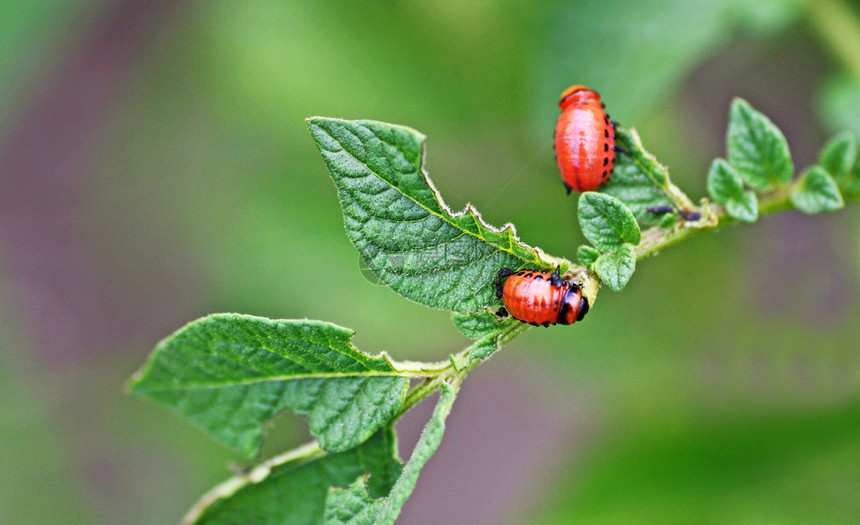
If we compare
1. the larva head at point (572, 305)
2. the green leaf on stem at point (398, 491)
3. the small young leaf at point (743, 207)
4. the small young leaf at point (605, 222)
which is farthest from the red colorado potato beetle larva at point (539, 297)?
the small young leaf at point (743, 207)

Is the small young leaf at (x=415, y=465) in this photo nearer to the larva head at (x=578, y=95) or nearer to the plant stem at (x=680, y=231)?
the plant stem at (x=680, y=231)

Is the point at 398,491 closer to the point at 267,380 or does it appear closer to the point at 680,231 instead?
the point at 267,380

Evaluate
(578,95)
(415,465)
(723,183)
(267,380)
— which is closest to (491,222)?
(578,95)

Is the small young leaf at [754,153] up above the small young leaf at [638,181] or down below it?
above

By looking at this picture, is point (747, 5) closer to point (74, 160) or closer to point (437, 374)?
point (437, 374)

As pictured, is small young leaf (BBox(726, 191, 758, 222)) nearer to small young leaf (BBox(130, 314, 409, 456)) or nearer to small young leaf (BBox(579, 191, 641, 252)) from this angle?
small young leaf (BBox(579, 191, 641, 252))

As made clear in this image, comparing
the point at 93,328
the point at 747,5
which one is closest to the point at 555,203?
the point at 747,5

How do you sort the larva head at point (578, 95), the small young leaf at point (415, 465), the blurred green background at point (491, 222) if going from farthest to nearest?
the blurred green background at point (491, 222) < the larva head at point (578, 95) < the small young leaf at point (415, 465)
